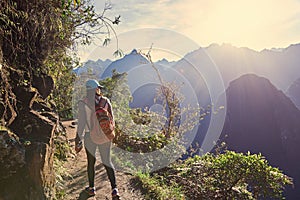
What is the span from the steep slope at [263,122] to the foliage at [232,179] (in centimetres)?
5033

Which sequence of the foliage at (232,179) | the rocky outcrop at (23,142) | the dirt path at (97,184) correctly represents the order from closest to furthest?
the rocky outcrop at (23,142) → the dirt path at (97,184) → the foliage at (232,179)

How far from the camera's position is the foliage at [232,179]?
624cm

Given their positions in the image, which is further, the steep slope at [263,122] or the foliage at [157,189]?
the steep slope at [263,122]

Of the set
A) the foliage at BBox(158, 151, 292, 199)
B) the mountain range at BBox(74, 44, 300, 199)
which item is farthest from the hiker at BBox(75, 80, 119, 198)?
the mountain range at BBox(74, 44, 300, 199)

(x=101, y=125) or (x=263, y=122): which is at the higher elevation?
(x=101, y=125)

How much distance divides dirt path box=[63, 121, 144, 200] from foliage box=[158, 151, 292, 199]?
3.43 feet

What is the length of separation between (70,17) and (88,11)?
37 cm

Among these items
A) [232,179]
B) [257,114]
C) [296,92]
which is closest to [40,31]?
[232,179]

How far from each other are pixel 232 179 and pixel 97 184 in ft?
9.23

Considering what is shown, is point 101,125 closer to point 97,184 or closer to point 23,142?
point 23,142

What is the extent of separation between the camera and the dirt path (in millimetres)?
5114

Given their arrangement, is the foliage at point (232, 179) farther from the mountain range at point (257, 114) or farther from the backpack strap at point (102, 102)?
the mountain range at point (257, 114)

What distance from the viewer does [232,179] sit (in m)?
6.52

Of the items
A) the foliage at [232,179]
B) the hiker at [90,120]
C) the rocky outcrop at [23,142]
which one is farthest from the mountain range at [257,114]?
the hiker at [90,120]
